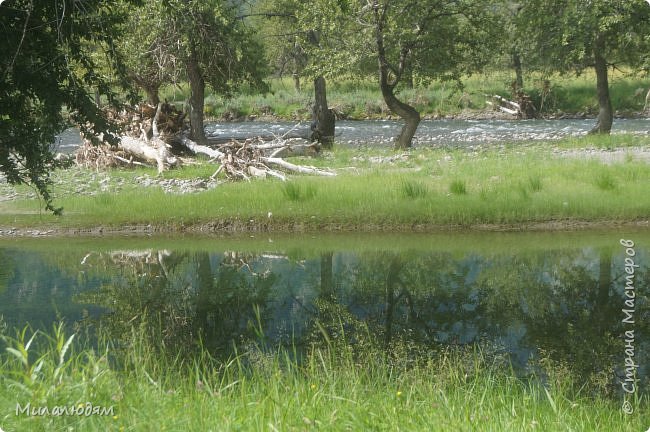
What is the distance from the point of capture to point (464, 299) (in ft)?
35.7

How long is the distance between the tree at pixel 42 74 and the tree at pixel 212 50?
542 inches

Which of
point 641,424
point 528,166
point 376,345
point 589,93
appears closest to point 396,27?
point 528,166

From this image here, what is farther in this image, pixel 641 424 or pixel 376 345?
pixel 376 345

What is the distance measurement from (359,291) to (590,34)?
16621 mm

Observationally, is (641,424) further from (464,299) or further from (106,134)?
(106,134)

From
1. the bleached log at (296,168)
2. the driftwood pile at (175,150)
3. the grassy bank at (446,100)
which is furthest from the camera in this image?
the grassy bank at (446,100)

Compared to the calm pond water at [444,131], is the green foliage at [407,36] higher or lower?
higher

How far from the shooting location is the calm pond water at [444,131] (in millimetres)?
29844

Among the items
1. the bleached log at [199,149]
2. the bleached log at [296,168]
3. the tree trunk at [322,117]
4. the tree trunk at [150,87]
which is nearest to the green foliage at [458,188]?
the bleached log at [296,168]

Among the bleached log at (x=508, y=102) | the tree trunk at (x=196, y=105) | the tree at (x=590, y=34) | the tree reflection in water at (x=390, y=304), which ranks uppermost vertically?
the tree at (x=590, y=34)

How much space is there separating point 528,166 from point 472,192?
2.78 m

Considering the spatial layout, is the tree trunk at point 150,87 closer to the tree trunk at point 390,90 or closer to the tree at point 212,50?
the tree at point 212,50

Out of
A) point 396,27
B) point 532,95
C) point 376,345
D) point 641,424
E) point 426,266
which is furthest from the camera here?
point 532,95

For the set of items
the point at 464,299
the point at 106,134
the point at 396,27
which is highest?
the point at 396,27
